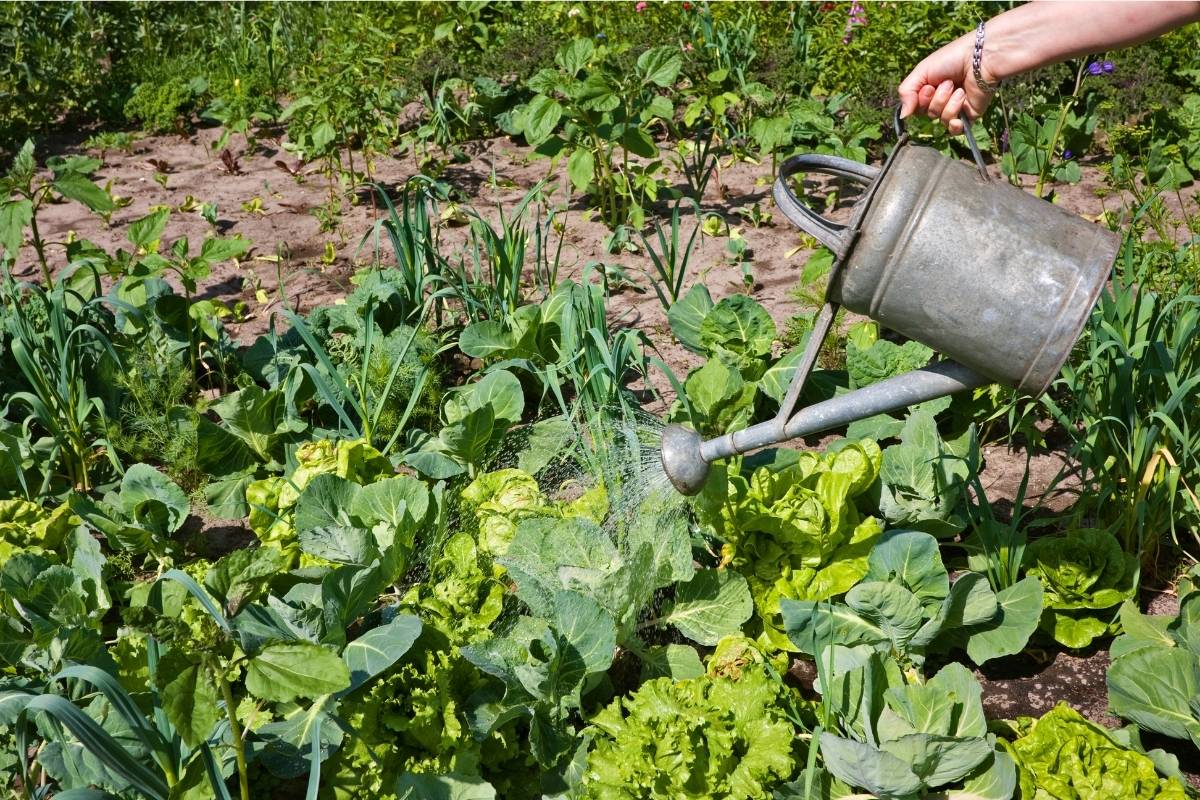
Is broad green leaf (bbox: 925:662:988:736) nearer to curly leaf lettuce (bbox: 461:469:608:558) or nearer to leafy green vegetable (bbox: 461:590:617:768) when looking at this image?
leafy green vegetable (bbox: 461:590:617:768)

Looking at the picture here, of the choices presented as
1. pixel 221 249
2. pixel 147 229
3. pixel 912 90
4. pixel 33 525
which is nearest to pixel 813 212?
pixel 912 90

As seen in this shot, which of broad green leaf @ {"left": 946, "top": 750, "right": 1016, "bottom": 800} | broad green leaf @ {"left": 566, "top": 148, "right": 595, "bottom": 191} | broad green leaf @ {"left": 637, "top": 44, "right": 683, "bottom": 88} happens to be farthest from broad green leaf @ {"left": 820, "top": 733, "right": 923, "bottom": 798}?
broad green leaf @ {"left": 637, "top": 44, "right": 683, "bottom": 88}

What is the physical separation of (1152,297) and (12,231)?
9.29ft

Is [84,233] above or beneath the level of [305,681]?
beneath

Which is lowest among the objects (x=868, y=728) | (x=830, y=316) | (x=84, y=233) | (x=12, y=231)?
(x=84, y=233)

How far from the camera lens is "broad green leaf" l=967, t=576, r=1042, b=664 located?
76.6 inches

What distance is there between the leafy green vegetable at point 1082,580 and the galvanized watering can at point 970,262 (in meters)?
0.59

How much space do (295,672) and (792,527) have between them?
3.14ft

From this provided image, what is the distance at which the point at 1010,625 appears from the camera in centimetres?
197

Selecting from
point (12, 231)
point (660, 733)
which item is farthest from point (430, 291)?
point (660, 733)

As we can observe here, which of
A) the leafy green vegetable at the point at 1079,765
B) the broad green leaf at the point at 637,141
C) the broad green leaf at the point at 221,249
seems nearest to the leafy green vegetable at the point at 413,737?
the leafy green vegetable at the point at 1079,765

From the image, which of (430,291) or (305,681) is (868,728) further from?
(430,291)

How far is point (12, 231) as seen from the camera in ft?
9.77

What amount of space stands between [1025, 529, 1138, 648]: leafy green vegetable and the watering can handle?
830 millimetres
